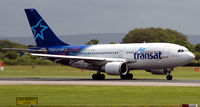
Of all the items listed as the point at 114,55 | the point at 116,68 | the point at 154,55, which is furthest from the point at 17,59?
the point at 154,55

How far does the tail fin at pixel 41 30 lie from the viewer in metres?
61.5

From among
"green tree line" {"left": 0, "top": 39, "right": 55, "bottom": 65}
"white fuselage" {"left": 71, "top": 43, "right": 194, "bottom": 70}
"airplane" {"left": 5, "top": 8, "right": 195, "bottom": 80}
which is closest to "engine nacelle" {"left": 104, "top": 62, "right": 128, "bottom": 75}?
"airplane" {"left": 5, "top": 8, "right": 195, "bottom": 80}

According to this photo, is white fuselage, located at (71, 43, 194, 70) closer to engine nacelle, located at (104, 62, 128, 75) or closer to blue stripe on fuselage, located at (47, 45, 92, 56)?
engine nacelle, located at (104, 62, 128, 75)

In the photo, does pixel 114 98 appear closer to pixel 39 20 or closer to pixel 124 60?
pixel 124 60

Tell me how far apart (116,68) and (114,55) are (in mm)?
4496

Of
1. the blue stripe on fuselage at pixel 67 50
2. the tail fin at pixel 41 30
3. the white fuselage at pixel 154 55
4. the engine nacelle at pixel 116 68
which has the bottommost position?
the engine nacelle at pixel 116 68

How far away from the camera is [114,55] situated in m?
55.4

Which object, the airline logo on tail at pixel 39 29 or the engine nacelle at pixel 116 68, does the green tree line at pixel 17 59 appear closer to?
the airline logo on tail at pixel 39 29

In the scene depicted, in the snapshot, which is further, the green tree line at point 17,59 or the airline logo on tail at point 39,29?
the green tree line at point 17,59

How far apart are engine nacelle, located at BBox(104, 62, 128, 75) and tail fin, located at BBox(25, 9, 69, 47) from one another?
11.1 meters

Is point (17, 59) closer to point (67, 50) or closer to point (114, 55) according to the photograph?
point (67, 50)

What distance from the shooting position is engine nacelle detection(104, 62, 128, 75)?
51.1 m


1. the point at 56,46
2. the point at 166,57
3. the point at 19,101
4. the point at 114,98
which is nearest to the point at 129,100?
the point at 114,98

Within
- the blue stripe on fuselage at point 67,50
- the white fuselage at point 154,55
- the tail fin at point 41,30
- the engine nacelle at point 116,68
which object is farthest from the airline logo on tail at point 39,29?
the engine nacelle at point 116,68
